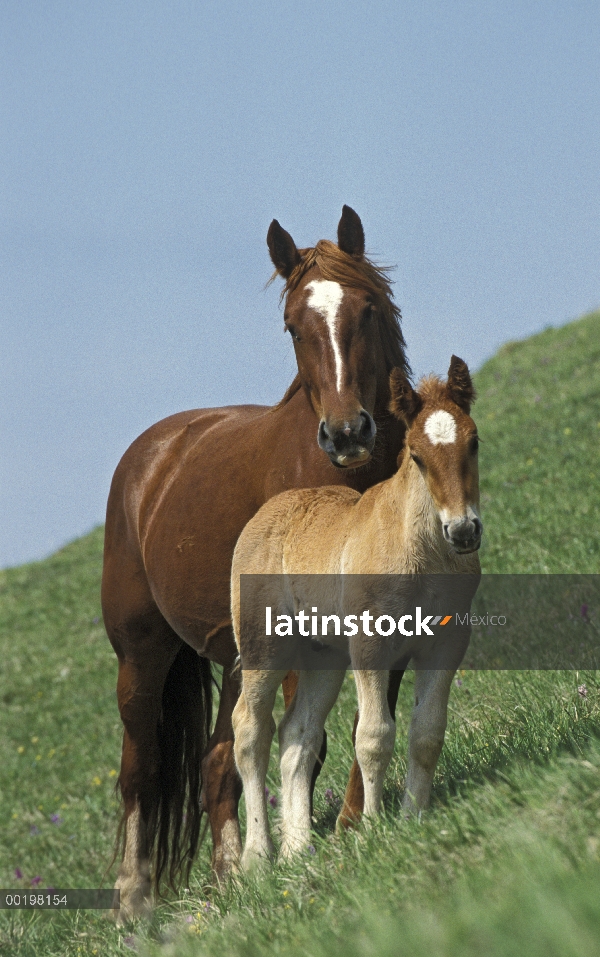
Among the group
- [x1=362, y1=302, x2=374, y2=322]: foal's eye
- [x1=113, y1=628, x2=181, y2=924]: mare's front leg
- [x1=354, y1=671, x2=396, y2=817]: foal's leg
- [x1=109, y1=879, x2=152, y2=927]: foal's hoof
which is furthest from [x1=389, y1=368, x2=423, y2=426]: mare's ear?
[x1=109, y1=879, x2=152, y2=927]: foal's hoof

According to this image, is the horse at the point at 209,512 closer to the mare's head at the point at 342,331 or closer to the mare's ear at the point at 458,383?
the mare's head at the point at 342,331

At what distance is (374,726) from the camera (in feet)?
12.9

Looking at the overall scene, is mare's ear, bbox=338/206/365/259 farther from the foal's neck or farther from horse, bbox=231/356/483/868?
the foal's neck

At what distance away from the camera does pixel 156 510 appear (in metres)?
6.70

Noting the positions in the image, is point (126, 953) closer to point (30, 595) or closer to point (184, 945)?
point (184, 945)

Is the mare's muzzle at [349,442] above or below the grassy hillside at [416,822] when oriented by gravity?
above

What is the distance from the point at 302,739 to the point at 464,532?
1728 mm

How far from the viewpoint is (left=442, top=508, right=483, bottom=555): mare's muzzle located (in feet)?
11.4

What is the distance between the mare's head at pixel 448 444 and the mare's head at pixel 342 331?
34 cm

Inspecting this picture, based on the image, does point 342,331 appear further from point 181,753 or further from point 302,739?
point 181,753

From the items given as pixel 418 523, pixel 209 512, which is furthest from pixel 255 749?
pixel 209 512

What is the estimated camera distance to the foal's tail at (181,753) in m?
7.18

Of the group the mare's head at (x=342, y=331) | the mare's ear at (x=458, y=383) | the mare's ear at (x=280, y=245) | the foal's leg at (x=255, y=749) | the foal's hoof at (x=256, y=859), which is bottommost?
the foal's hoof at (x=256, y=859)

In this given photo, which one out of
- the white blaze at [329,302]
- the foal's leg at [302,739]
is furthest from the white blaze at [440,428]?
the foal's leg at [302,739]
